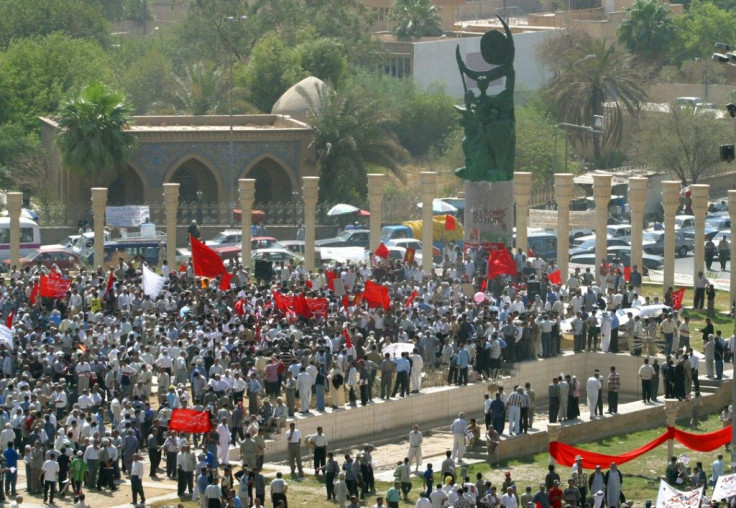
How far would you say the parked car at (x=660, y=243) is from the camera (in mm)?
58250

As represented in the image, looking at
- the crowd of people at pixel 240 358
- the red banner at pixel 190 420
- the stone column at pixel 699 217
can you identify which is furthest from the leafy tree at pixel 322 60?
the red banner at pixel 190 420

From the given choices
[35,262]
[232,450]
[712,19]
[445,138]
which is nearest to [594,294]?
[232,450]

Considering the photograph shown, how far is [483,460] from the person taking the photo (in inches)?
1369

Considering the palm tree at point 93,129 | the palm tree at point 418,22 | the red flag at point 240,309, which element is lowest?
the red flag at point 240,309

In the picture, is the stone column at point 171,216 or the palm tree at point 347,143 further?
the palm tree at point 347,143

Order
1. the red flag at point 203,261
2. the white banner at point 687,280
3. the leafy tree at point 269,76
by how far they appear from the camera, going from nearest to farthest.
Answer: the red flag at point 203,261 → the white banner at point 687,280 → the leafy tree at point 269,76

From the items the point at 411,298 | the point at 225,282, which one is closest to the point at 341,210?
the point at 225,282

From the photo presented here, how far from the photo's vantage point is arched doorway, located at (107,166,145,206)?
63819 millimetres

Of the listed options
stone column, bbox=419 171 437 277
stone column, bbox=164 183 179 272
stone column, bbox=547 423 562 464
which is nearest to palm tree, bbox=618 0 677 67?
stone column, bbox=419 171 437 277

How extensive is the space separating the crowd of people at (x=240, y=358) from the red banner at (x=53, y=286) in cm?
27

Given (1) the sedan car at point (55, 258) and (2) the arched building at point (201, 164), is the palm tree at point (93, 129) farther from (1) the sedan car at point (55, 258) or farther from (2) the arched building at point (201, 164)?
(1) the sedan car at point (55, 258)

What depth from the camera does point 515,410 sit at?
1403 inches

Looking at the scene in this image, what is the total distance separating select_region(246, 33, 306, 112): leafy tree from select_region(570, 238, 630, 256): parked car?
22180 mm

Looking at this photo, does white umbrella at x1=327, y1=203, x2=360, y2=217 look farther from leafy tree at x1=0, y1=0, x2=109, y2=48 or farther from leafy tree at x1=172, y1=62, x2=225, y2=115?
leafy tree at x1=0, y1=0, x2=109, y2=48
